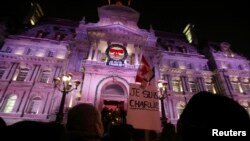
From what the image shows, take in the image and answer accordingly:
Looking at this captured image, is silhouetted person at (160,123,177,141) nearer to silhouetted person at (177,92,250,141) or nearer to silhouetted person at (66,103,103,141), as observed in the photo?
silhouetted person at (66,103,103,141)

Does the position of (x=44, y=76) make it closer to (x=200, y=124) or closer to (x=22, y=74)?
(x=22, y=74)

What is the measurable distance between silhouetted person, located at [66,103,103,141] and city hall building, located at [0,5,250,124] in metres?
16.8

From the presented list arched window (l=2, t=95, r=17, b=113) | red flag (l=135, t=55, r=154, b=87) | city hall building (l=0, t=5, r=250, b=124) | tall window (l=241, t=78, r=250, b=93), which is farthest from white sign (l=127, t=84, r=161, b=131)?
tall window (l=241, t=78, r=250, b=93)

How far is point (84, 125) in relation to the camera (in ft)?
10.1

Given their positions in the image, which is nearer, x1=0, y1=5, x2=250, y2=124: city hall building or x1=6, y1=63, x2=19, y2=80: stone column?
x1=0, y1=5, x2=250, y2=124: city hall building

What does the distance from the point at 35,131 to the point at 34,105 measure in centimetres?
2261

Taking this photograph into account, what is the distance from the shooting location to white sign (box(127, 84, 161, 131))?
6624 millimetres

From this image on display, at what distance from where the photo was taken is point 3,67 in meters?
24.2

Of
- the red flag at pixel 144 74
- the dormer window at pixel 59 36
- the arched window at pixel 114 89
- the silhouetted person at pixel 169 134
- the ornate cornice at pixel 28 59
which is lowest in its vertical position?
the silhouetted person at pixel 169 134

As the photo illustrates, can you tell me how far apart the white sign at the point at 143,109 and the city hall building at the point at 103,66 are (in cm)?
1301

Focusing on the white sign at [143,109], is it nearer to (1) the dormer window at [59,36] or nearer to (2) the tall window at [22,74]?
(2) the tall window at [22,74]

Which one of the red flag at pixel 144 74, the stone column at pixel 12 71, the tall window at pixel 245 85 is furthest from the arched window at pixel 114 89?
the tall window at pixel 245 85

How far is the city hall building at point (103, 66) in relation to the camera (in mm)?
21562

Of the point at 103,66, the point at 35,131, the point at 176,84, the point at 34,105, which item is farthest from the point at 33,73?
the point at 35,131
